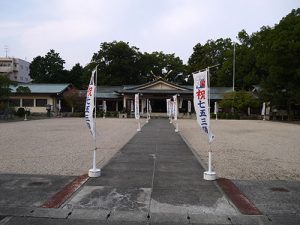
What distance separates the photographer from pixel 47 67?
222 feet

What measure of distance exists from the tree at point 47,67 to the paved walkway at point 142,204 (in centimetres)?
6108

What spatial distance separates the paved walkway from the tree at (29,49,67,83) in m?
61.1

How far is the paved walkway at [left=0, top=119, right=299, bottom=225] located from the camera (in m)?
4.66

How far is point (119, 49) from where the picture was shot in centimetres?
5800

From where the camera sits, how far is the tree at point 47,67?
65.8 m

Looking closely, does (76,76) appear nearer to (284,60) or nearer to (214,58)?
(214,58)

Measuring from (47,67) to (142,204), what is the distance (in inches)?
2617

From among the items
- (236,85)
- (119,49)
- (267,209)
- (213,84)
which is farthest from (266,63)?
(267,209)

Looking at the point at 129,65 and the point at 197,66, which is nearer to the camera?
the point at 197,66

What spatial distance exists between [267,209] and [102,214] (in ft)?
8.16

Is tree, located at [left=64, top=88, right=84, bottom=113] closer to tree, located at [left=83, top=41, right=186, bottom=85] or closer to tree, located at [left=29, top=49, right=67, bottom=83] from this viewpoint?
tree, located at [left=83, top=41, right=186, bottom=85]

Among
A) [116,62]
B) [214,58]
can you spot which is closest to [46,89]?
[116,62]

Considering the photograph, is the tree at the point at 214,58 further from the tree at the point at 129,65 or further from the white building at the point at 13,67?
the white building at the point at 13,67

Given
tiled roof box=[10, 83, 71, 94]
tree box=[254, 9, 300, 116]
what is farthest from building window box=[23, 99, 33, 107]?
tree box=[254, 9, 300, 116]
